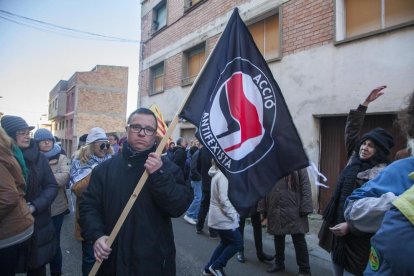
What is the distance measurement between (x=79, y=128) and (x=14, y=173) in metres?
35.9

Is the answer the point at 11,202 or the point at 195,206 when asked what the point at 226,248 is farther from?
the point at 195,206

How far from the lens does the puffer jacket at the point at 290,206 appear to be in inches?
181

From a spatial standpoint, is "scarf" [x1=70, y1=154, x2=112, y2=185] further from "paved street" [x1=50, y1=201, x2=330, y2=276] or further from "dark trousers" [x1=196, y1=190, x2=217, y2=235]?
"dark trousers" [x1=196, y1=190, x2=217, y2=235]

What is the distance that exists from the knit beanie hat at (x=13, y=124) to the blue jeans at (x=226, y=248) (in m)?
2.69

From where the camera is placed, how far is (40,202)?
10.5 feet

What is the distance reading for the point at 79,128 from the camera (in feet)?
120

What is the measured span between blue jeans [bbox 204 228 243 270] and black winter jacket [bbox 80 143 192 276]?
86.2 inches

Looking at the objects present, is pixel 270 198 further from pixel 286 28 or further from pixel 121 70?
pixel 121 70

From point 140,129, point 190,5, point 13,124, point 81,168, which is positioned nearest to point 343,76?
point 81,168

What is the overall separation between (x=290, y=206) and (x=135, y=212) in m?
2.76

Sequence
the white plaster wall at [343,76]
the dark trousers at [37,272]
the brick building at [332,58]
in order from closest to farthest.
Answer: the dark trousers at [37,272]
the white plaster wall at [343,76]
the brick building at [332,58]

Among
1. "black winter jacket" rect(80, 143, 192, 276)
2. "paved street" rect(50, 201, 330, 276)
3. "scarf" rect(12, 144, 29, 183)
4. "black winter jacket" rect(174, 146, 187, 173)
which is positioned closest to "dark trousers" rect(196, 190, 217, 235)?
"paved street" rect(50, 201, 330, 276)

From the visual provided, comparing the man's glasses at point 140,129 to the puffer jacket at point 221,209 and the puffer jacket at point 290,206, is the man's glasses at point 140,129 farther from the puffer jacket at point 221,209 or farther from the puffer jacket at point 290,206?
the puffer jacket at point 290,206

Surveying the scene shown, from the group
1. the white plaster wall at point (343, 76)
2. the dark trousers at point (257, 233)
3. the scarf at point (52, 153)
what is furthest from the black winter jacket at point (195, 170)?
the scarf at point (52, 153)
